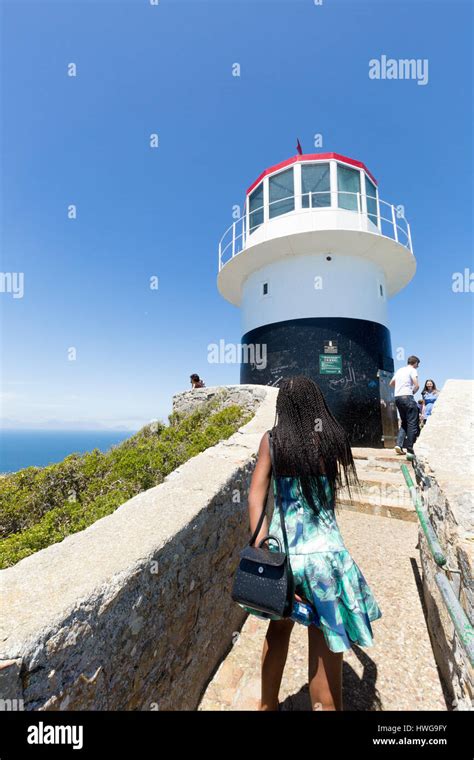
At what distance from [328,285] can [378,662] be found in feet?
33.5

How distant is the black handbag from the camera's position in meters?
1.87

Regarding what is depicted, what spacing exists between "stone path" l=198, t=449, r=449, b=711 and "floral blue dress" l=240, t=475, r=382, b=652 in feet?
4.40

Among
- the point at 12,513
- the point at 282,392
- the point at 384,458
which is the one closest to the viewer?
the point at 282,392

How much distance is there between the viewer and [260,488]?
218 cm

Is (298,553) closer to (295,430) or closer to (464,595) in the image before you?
(295,430)

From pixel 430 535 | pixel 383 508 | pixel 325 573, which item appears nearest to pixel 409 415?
pixel 383 508

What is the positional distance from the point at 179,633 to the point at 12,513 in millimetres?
3441

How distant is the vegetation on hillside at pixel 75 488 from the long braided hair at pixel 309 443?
2772 mm

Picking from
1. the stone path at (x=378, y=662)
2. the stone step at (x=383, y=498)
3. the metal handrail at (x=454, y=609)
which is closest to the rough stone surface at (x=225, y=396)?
the stone step at (x=383, y=498)

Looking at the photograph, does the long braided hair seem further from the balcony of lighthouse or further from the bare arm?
the balcony of lighthouse

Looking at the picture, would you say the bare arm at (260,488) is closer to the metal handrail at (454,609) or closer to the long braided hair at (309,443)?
the long braided hair at (309,443)

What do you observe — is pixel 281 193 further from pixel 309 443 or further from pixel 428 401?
pixel 309 443

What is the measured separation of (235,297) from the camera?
15.4 m
